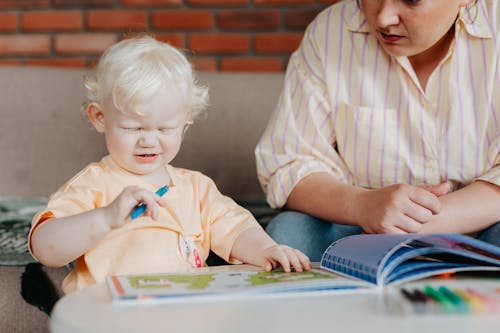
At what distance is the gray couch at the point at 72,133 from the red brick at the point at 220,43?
0.69 meters

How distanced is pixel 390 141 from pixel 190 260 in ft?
1.61

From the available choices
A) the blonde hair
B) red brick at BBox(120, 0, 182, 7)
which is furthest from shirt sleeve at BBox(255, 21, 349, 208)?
red brick at BBox(120, 0, 182, 7)

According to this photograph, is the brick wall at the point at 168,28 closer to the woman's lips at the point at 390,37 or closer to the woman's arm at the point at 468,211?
the woman's lips at the point at 390,37

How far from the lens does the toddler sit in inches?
45.8

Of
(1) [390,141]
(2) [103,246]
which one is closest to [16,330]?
(2) [103,246]

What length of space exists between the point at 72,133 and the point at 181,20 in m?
0.86

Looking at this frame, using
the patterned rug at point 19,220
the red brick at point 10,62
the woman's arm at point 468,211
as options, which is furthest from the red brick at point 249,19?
the woman's arm at point 468,211

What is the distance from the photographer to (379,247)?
105 centimetres

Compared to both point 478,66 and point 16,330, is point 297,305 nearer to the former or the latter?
point 16,330

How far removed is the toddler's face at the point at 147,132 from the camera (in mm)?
1216

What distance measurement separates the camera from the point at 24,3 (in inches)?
109

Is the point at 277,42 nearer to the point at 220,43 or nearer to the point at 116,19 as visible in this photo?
the point at 220,43

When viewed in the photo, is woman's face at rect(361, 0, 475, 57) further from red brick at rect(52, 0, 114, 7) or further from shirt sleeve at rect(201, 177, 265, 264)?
red brick at rect(52, 0, 114, 7)

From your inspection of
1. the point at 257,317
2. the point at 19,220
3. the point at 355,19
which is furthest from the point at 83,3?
the point at 257,317
